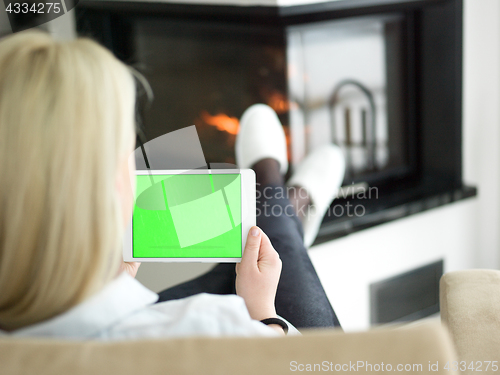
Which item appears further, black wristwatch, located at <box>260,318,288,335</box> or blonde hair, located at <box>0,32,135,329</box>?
black wristwatch, located at <box>260,318,288,335</box>

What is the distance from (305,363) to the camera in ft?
0.96

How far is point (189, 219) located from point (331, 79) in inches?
36.9

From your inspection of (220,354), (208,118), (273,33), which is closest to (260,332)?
(220,354)

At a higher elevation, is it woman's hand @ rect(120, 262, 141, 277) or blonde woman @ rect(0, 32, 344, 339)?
blonde woman @ rect(0, 32, 344, 339)

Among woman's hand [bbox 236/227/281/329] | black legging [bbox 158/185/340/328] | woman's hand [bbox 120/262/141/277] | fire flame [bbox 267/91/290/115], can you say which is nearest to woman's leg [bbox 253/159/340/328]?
black legging [bbox 158/185/340/328]

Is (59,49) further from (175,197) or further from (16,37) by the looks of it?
(175,197)

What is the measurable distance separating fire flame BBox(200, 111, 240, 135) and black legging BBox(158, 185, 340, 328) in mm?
319

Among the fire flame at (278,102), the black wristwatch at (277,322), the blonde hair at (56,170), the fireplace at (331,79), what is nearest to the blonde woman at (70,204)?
the blonde hair at (56,170)

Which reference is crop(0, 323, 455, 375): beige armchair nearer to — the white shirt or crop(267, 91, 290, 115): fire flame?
the white shirt

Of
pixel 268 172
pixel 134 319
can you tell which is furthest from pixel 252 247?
pixel 268 172

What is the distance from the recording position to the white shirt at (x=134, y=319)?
0.35 meters

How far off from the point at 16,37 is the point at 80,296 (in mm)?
234

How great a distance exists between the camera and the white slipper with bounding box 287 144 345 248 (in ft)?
3.75

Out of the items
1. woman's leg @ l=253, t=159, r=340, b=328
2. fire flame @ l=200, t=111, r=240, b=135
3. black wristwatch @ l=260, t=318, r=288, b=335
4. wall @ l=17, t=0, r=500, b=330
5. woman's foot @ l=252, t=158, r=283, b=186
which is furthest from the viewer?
wall @ l=17, t=0, r=500, b=330
